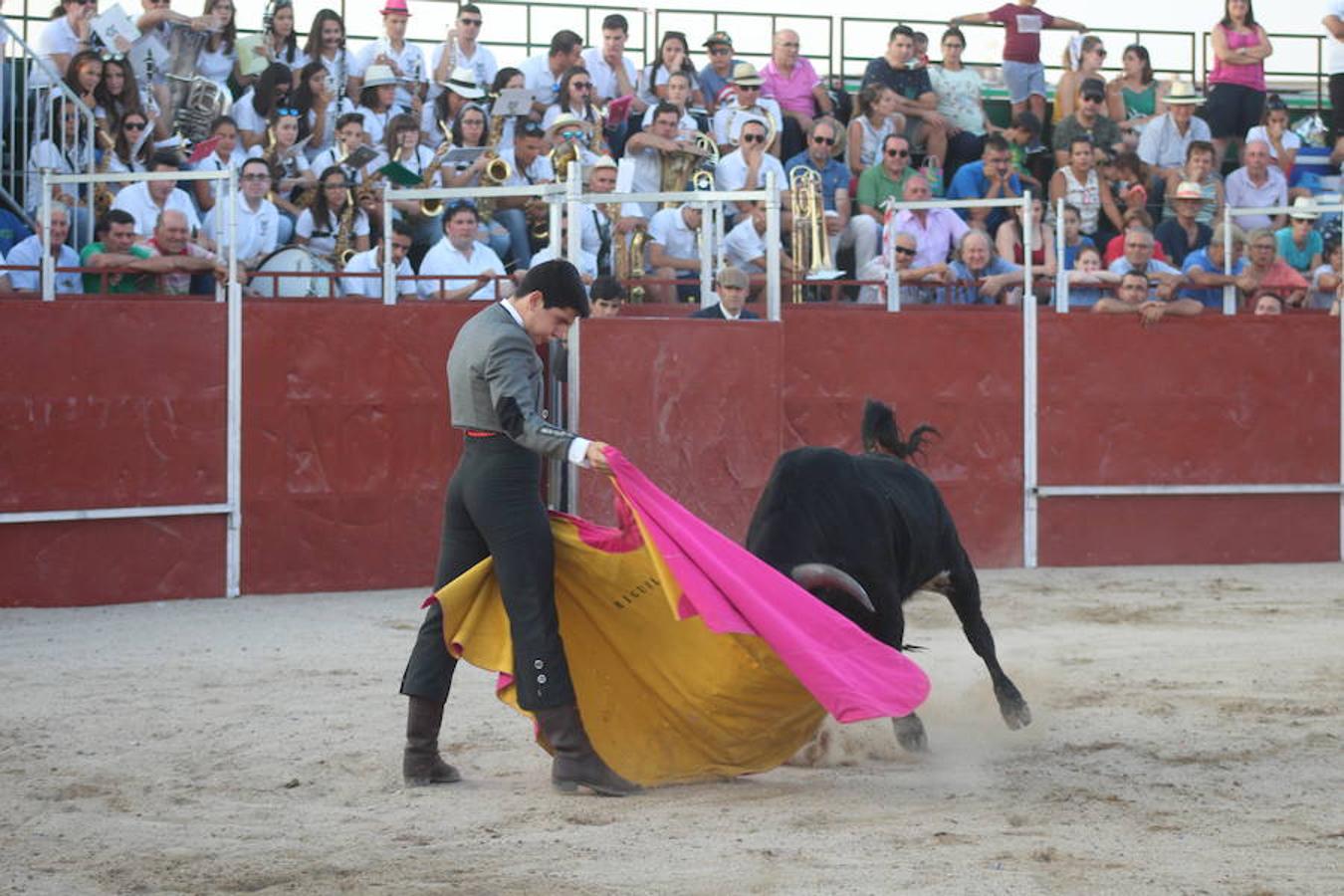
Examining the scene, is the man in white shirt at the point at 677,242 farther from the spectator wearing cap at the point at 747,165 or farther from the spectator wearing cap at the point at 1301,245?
the spectator wearing cap at the point at 1301,245

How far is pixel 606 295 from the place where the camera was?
9.41 meters

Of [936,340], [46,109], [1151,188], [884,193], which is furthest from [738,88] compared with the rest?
[46,109]

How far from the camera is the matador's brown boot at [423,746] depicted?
17.3 ft

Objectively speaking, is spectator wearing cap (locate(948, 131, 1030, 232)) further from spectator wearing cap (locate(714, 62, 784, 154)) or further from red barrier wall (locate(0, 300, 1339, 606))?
red barrier wall (locate(0, 300, 1339, 606))

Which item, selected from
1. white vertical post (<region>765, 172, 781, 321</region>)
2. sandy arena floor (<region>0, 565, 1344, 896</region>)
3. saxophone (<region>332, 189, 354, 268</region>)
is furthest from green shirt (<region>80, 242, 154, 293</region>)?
white vertical post (<region>765, 172, 781, 321</region>)

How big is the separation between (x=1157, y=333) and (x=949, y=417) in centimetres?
144

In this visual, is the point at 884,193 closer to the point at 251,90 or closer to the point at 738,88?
the point at 738,88

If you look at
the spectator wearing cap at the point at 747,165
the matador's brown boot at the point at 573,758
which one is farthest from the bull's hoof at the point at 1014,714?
the spectator wearing cap at the point at 747,165

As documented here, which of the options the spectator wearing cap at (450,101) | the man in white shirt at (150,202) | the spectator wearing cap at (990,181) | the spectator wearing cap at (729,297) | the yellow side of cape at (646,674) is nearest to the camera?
the yellow side of cape at (646,674)

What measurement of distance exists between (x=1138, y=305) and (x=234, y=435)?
5.40 meters

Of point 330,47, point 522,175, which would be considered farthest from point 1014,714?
point 330,47

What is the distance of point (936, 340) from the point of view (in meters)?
11.1

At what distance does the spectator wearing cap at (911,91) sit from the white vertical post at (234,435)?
5268mm

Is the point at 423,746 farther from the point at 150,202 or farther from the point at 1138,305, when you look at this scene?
the point at 1138,305
